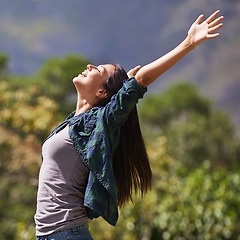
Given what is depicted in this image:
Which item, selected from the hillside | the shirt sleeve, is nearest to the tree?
the hillside

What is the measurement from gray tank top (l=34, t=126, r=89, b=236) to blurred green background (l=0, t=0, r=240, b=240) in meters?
0.65

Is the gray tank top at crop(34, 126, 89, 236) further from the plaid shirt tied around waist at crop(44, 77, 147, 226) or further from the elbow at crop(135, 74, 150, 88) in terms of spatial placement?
the elbow at crop(135, 74, 150, 88)

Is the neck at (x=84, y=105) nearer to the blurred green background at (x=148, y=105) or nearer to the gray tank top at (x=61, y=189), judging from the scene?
the gray tank top at (x=61, y=189)

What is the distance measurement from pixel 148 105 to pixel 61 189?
2109cm

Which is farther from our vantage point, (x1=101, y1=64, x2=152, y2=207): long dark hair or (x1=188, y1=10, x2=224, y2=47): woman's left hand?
(x1=101, y1=64, x2=152, y2=207): long dark hair

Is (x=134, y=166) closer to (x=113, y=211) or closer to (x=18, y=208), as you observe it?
(x=113, y=211)

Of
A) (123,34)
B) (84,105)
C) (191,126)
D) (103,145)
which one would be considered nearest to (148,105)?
(191,126)

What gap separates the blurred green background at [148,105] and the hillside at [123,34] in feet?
0.23

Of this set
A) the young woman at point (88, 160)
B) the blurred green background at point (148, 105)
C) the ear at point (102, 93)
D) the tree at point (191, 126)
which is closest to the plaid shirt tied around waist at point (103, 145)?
the young woman at point (88, 160)

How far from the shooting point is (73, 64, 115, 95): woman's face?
1.63 meters

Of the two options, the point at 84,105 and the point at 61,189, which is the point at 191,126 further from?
the point at 61,189

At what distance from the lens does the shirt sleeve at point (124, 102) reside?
57.0 inches

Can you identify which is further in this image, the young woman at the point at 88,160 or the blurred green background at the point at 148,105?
the blurred green background at the point at 148,105

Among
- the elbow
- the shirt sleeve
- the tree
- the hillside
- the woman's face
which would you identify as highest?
the hillside
